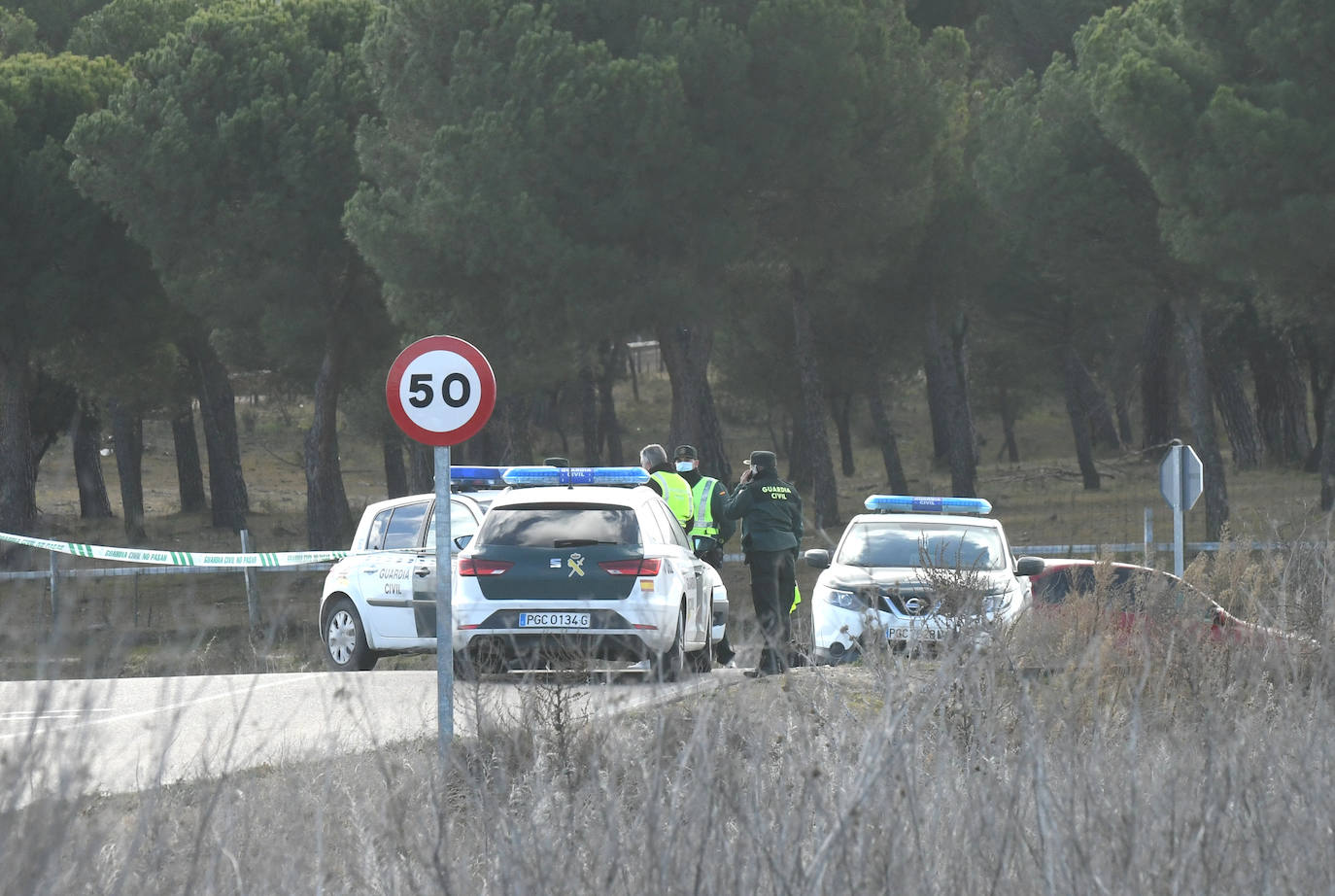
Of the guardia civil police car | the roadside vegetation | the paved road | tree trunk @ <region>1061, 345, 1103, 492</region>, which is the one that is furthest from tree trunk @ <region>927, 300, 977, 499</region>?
the roadside vegetation

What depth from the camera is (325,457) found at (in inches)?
1326

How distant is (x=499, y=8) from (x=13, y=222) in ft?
32.6

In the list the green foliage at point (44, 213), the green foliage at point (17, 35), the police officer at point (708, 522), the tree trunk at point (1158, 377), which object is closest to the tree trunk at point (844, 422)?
the tree trunk at point (1158, 377)

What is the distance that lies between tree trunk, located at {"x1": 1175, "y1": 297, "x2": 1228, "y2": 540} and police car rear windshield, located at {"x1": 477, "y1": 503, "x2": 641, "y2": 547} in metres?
17.6

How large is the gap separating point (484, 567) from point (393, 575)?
6.93ft

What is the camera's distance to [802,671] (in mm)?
9711

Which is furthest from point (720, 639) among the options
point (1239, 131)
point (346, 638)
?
point (1239, 131)

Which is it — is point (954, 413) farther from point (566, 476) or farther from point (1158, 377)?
point (566, 476)

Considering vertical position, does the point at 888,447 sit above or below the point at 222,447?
below

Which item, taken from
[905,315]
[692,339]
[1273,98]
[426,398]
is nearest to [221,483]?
[692,339]

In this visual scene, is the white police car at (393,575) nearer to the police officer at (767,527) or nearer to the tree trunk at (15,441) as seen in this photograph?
the police officer at (767,527)

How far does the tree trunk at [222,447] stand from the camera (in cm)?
4066

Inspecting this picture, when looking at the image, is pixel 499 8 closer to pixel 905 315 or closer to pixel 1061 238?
pixel 1061 238

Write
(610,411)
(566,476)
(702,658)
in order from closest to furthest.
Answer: (702,658)
(566,476)
(610,411)
